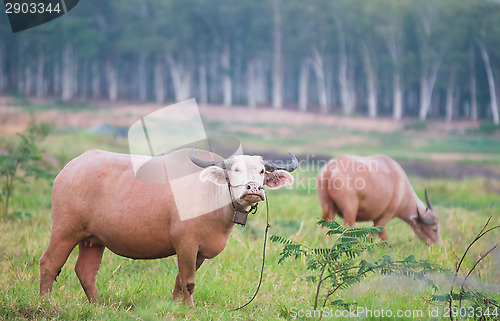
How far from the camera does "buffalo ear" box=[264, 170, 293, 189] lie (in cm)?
570

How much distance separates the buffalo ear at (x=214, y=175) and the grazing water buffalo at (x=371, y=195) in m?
4.22

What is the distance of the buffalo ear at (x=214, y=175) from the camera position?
5.45m

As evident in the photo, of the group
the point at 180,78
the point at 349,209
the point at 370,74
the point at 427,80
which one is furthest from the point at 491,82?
the point at 349,209

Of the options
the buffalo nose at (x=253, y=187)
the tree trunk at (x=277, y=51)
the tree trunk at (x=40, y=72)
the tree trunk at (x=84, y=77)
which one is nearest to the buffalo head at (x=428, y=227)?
the buffalo nose at (x=253, y=187)

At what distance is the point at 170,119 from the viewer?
100 feet

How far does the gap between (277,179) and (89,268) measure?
2540mm

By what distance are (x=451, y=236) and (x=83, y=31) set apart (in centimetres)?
4185

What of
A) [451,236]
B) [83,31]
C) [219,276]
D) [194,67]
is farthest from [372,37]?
[219,276]

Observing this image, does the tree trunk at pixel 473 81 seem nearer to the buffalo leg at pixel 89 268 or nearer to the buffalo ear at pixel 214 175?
the buffalo ear at pixel 214 175

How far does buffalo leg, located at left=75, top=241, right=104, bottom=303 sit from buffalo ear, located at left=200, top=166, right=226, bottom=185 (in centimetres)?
181

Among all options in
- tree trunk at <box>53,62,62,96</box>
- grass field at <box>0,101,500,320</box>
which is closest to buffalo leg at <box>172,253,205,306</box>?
grass field at <box>0,101,500,320</box>

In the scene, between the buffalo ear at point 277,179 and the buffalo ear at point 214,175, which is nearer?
the buffalo ear at point 214,175

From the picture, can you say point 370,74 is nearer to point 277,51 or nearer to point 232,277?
point 277,51

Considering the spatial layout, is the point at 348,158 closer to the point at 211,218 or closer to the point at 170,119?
the point at 211,218
